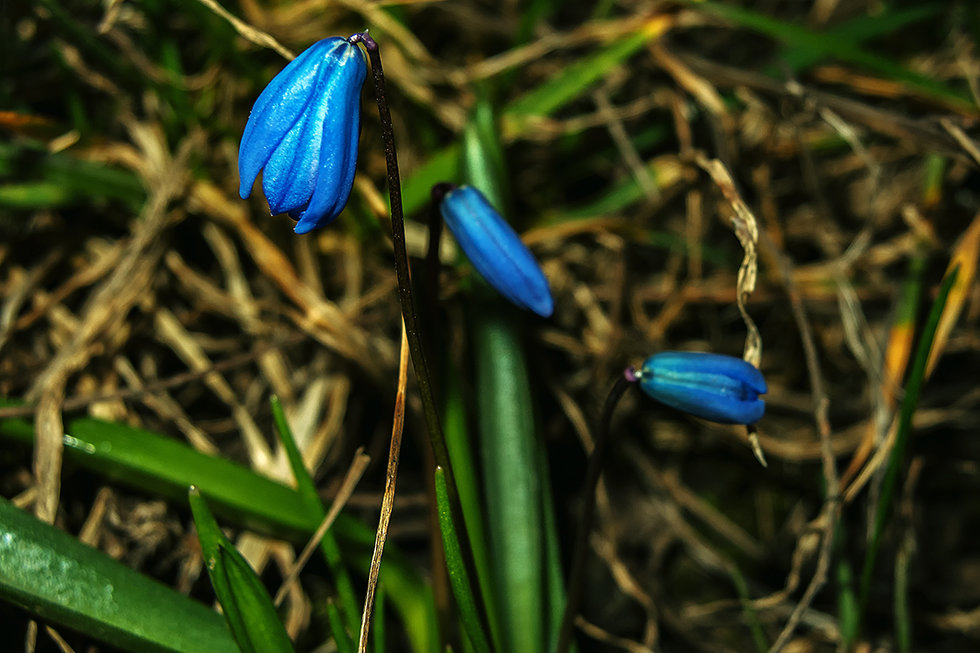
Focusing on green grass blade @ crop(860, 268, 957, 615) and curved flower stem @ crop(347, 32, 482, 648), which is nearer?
curved flower stem @ crop(347, 32, 482, 648)

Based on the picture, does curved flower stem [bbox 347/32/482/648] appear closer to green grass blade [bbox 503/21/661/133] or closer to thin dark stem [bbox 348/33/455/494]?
thin dark stem [bbox 348/33/455/494]

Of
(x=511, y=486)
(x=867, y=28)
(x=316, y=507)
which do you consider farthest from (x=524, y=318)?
(x=867, y=28)

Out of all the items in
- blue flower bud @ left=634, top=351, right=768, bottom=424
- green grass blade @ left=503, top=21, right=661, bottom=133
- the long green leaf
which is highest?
green grass blade @ left=503, top=21, right=661, bottom=133

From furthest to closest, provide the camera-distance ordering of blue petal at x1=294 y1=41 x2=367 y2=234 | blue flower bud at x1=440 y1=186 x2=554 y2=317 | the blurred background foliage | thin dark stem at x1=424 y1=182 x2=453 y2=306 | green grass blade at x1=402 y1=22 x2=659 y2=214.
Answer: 1. green grass blade at x1=402 y1=22 x2=659 y2=214
2. the blurred background foliage
3. thin dark stem at x1=424 y1=182 x2=453 y2=306
4. blue flower bud at x1=440 y1=186 x2=554 y2=317
5. blue petal at x1=294 y1=41 x2=367 y2=234

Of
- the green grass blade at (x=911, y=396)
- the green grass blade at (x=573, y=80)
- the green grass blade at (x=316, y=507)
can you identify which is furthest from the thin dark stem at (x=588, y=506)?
the green grass blade at (x=573, y=80)

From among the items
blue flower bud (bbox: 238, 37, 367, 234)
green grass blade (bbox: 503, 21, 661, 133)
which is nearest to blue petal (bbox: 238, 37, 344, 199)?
blue flower bud (bbox: 238, 37, 367, 234)

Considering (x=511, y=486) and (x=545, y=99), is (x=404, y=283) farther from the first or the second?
(x=545, y=99)

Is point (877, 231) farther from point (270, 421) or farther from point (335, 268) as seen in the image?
point (270, 421)
